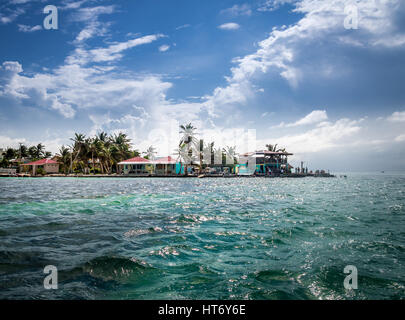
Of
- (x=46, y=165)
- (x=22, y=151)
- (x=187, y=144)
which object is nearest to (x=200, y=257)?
(x=187, y=144)

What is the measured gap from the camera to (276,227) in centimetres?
774

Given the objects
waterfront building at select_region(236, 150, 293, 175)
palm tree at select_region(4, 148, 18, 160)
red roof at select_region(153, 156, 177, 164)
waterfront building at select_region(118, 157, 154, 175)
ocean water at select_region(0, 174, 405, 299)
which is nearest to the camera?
ocean water at select_region(0, 174, 405, 299)

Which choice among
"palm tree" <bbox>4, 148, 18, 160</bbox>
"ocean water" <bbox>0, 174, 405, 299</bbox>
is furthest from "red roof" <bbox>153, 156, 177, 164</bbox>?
"palm tree" <bbox>4, 148, 18, 160</bbox>

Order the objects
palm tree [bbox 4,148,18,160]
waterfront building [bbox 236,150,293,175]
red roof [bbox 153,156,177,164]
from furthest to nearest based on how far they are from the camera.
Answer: palm tree [bbox 4,148,18,160] < waterfront building [bbox 236,150,293,175] < red roof [bbox 153,156,177,164]

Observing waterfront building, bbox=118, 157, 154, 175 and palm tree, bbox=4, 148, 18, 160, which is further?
palm tree, bbox=4, 148, 18, 160

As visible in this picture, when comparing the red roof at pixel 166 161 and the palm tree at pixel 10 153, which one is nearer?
the red roof at pixel 166 161

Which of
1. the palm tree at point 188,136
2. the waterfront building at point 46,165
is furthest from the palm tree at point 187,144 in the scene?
the waterfront building at point 46,165

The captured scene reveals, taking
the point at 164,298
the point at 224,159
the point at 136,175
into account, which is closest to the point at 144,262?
the point at 164,298

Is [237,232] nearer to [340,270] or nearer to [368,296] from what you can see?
[340,270]

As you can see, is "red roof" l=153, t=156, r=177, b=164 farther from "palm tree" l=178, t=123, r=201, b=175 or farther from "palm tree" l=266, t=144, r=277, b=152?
"palm tree" l=266, t=144, r=277, b=152

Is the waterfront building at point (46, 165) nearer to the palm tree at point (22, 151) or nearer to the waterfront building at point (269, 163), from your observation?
the palm tree at point (22, 151)

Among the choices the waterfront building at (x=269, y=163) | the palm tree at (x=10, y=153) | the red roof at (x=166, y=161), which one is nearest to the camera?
the red roof at (x=166, y=161)

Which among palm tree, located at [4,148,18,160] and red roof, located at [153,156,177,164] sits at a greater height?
palm tree, located at [4,148,18,160]

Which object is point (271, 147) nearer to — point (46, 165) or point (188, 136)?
point (188, 136)
